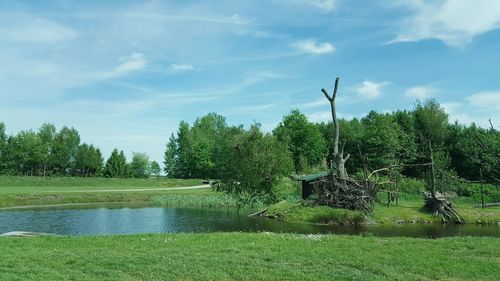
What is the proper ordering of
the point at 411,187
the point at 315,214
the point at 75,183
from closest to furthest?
the point at 315,214, the point at 411,187, the point at 75,183

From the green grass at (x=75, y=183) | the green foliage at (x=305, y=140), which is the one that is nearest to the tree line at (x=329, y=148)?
the green foliage at (x=305, y=140)

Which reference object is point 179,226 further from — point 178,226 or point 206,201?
point 206,201

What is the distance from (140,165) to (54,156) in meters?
25.4

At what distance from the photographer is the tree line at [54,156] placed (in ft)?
312

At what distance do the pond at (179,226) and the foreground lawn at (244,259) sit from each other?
375 inches

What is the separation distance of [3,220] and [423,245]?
98.6 feet

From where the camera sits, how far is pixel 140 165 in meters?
121

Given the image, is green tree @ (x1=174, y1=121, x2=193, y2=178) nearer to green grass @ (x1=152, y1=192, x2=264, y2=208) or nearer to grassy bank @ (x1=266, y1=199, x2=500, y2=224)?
green grass @ (x1=152, y1=192, x2=264, y2=208)

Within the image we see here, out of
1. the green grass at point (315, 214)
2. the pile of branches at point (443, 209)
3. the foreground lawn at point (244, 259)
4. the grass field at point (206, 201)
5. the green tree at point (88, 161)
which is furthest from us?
the green tree at point (88, 161)

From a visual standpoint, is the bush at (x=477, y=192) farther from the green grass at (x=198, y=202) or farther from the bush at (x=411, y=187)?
the green grass at (x=198, y=202)

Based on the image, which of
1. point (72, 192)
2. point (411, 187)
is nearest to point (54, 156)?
point (72, 192)

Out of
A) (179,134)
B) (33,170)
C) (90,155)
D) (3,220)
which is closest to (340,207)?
(3,220)

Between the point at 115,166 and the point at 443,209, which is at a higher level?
the point at 115,166

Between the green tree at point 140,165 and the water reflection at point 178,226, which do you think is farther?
the green tree at point 140,165
